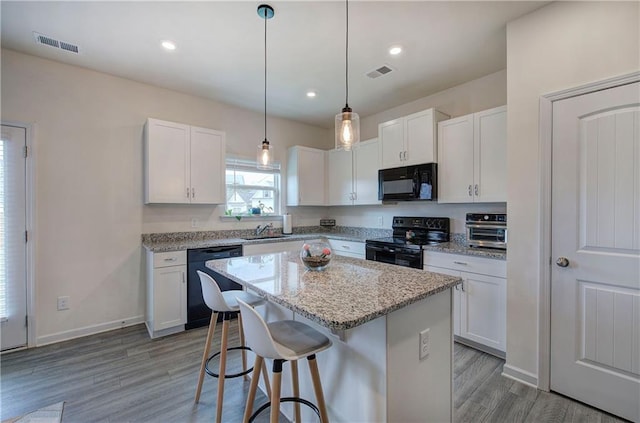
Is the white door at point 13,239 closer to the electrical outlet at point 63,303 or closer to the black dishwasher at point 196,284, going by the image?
the electrical outlet at point 63,303

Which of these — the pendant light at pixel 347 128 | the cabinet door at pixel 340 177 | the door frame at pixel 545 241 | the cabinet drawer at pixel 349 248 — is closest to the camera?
the pendant light at pixel 347 128

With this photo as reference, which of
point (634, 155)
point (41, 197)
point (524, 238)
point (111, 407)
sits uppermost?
point (634, 155)

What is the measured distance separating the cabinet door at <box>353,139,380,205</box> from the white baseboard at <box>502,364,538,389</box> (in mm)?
2275

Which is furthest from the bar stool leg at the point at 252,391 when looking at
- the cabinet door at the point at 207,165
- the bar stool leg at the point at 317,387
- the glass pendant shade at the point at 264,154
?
the cabinet door at the point at 207,165

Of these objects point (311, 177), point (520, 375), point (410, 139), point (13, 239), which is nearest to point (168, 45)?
point (13, 239)

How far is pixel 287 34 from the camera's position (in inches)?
94.6

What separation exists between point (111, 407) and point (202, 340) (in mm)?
1001

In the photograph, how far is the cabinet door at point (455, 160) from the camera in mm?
2969

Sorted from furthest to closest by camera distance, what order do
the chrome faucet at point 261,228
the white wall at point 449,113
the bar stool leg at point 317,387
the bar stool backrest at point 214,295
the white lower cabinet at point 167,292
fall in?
the chrome faucet at point 261,228 < the white wall at point 449,113 < the white lower cabinet at point 167,292 < the bar stool backrest at point 214,295 < the bar stool leg at point 317,387

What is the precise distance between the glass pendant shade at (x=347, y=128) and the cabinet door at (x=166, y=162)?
227cm

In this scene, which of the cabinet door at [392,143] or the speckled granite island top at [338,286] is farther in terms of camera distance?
the cabinet door at [392,143]

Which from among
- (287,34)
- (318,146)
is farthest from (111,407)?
(318,146)

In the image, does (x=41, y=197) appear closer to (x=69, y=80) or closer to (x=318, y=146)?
(x=69, y=80)

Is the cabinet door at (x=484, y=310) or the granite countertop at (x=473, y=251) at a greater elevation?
the granite countertop at (x=473, y=251)
